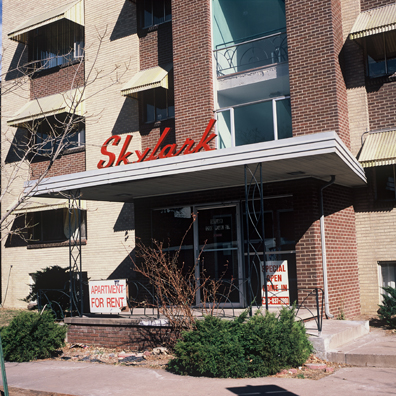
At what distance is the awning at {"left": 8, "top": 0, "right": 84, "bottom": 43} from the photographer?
59.5 ft

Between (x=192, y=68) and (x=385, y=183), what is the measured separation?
6486 mm

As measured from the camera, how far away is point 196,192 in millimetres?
13547

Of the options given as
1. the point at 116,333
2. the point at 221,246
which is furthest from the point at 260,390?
the point at 221,246

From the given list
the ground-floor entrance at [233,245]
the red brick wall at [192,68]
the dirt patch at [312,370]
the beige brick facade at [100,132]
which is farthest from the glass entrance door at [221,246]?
the dirt patch at [312,370]

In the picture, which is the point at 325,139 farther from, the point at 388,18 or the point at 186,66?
the point at 186,66

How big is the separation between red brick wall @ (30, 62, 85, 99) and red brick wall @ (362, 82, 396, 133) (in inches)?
411

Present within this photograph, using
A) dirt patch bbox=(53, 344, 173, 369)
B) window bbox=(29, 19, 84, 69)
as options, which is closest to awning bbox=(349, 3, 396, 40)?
dirt patch bbox=(53, 344, 173, 369)

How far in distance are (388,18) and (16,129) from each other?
14482mm

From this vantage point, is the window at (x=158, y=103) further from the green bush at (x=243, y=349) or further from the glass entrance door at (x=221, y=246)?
the green bush at (x=243, y=349)

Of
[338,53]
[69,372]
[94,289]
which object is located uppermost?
[338,53]

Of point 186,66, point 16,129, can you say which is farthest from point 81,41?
point 186,66

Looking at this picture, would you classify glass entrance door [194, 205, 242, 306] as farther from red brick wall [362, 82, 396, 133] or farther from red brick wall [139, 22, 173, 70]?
red brick wall [139, 22, 173, 70]

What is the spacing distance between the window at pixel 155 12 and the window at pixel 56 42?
9.69ft

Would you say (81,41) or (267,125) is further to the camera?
(81,41)
